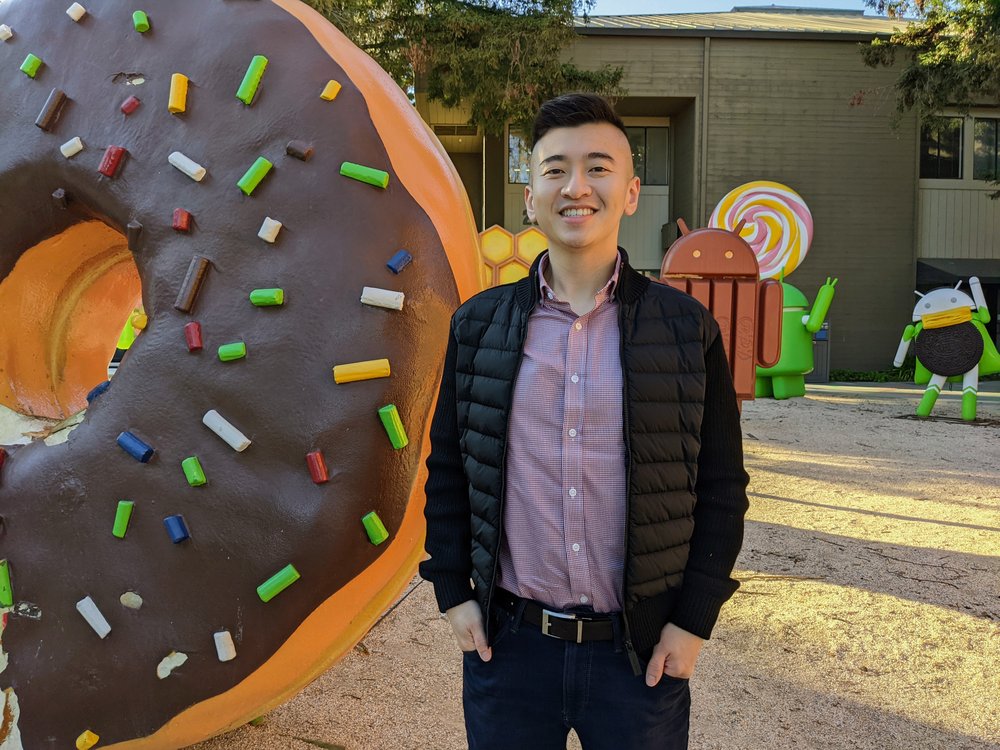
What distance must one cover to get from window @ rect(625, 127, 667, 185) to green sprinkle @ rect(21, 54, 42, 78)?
1721cm

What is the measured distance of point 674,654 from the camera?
1.34 meters

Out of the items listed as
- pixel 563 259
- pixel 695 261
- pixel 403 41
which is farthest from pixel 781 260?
pixel 563 259

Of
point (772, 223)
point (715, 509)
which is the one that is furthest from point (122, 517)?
point (772, 223)

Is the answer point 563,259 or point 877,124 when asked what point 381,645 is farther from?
point 877,124

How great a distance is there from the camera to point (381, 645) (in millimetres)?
3197

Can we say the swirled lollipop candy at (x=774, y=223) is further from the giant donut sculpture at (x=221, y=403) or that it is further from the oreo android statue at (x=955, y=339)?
the giant donut sculpture at (x=221, y=403)

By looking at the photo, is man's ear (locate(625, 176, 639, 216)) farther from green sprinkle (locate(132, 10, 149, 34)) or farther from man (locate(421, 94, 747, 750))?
green sprinkle (locate(132, 10, 149, 34))

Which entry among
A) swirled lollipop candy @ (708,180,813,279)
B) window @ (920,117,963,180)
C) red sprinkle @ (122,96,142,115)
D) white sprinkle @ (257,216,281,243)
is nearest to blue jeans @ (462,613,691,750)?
white sprinkle @ (257,216,281,243)

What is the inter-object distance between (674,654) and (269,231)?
1245 millimetres

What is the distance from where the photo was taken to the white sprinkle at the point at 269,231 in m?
1.76

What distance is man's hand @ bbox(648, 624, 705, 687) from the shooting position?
134 centimetres

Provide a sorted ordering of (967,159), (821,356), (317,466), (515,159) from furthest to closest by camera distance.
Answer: (967,159), (515,159), (821,356), (317,466)

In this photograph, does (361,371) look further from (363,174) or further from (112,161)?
(112,161)

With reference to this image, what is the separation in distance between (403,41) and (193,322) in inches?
474
